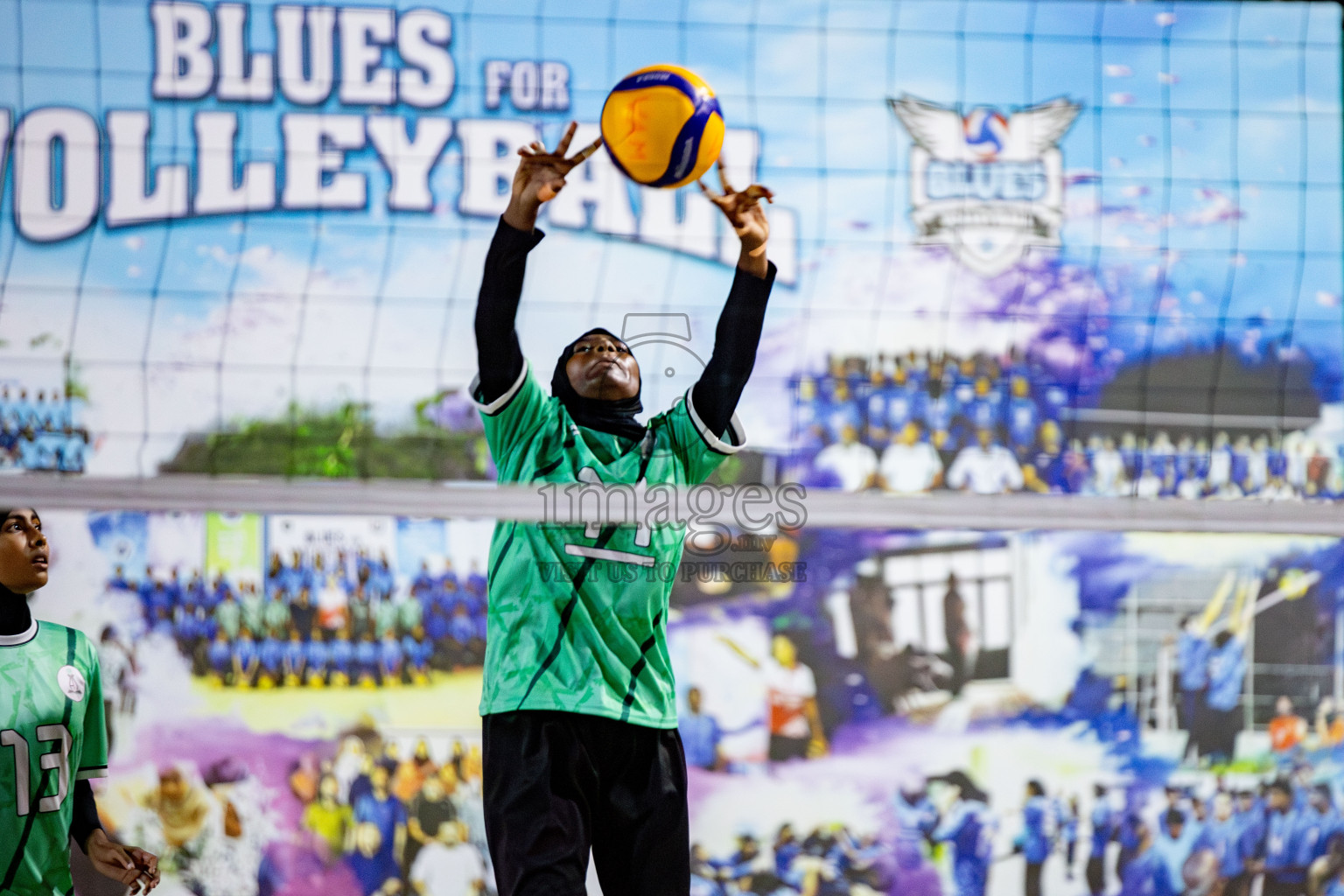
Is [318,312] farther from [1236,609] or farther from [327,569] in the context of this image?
[1236,609]

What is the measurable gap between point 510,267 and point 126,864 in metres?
1.79

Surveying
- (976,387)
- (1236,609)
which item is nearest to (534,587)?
(976,387)

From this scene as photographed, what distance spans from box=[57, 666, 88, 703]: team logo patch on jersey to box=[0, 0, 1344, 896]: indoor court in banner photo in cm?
273

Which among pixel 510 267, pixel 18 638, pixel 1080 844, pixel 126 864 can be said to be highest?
pixel 510 267

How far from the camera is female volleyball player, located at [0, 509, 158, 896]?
3195 millimetres

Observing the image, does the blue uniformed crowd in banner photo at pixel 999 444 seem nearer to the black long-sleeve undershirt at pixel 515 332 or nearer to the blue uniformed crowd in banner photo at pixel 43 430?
the blue uniformed crowd in banner photo at pixel 43 430

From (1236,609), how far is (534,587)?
16.6 ft

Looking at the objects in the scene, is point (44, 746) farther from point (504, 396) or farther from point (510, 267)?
point (510, 267)

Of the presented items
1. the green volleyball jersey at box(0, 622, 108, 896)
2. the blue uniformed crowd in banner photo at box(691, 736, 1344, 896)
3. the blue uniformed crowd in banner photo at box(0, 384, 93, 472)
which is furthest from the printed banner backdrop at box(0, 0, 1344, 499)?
the green volleyball jersey at box(0, 622, 108, 896)

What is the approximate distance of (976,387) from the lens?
6.57 metres

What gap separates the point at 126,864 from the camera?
10.5ft

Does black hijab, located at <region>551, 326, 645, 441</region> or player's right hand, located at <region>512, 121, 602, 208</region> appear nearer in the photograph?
player's right hand, located at <region>512, 121, 602, 208</region>

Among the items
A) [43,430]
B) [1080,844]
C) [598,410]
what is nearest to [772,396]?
[1080,844]

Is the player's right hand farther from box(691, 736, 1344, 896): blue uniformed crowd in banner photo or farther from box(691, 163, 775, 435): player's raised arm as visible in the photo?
box(691, 736, 1344, 896): blue uniformed crowd in banner photo
